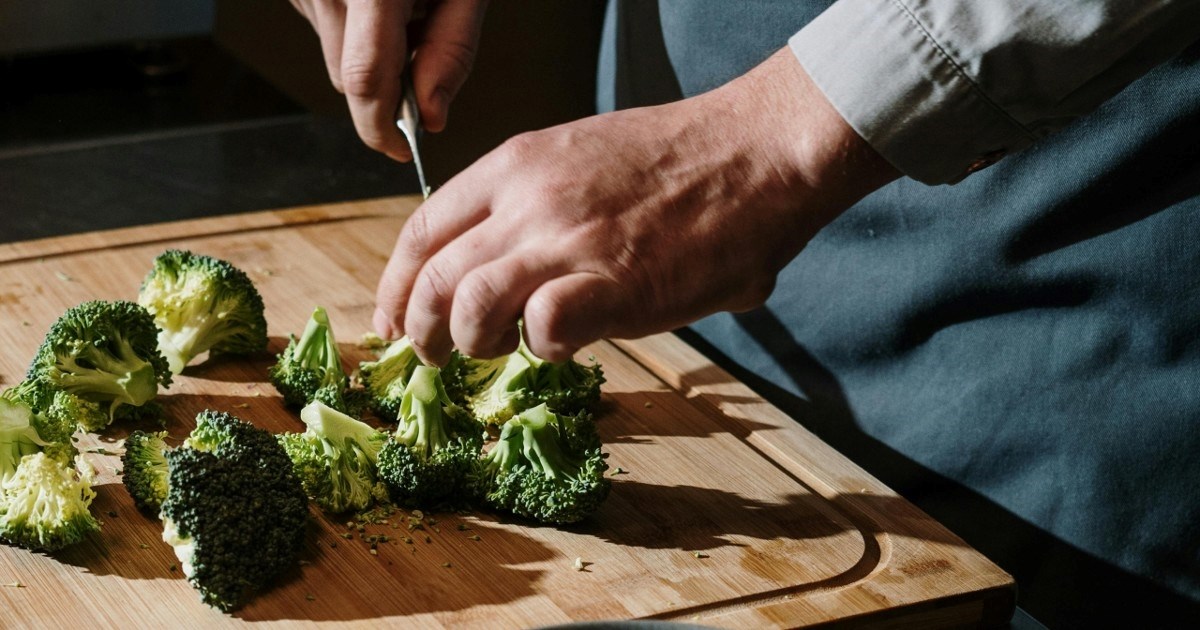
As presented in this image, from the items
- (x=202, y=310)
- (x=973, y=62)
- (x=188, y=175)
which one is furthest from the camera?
(x=188, y=175)

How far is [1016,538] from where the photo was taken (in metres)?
1.67

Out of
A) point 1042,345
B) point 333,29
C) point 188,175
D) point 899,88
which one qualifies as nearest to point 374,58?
point 333,29

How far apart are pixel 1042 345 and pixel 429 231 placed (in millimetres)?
818

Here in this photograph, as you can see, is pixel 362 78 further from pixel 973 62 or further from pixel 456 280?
pixel 973 62

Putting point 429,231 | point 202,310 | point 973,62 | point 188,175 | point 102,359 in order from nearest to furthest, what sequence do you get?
point 973,62
point 429,231
point 102,359
point 202,310
point 188,175

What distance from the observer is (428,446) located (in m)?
1.49

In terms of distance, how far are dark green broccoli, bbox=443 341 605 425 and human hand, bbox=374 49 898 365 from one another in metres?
0.40

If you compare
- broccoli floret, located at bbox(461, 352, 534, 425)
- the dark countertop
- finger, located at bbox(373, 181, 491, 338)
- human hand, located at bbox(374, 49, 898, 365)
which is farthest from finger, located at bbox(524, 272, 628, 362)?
the dark countertop

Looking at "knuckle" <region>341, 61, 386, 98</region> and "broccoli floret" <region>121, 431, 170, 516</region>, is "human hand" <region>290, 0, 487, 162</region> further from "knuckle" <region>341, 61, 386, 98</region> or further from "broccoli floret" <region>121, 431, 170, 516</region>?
"broccoli floret" <region>121, 431, 170, 516</region>

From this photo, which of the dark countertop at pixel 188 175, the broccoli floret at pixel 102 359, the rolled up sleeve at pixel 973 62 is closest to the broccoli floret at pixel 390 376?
the broccoli floret at pixel 102 359

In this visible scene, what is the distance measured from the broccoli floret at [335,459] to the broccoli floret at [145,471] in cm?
14

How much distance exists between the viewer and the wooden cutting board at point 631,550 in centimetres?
128

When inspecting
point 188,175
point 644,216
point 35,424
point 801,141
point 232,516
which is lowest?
point 188,175

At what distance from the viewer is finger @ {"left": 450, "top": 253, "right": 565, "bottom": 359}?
1180mm
